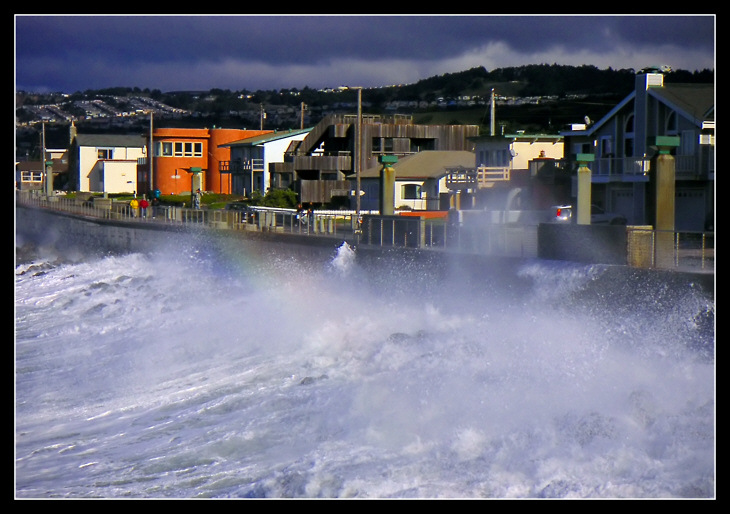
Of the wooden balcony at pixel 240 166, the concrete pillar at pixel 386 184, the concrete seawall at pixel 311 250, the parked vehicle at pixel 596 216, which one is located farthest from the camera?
the wooden balcony at pixel 240 166

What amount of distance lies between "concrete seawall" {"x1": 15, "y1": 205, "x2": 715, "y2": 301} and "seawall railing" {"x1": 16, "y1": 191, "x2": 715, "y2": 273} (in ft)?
1.54

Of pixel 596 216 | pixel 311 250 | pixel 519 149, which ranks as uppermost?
pixel 519 149

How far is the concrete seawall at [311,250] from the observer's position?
1725cm

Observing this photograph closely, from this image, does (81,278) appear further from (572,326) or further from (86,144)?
(86,144)

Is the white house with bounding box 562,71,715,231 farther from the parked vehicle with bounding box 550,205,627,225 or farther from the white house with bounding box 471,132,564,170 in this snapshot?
the white house with bounding box 471,132,564,170

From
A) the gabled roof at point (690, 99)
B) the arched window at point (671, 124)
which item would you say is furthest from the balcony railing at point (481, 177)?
the arched window at point (671, 124)

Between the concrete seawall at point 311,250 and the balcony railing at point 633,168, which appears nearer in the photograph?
the concrete seawall at point 311,250

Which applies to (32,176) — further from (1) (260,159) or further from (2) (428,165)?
(2) (428,165)

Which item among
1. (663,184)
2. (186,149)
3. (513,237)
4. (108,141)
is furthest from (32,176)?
(663,184)

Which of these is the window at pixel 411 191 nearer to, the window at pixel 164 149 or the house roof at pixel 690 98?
the house roof at pixel 690 98

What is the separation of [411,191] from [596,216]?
2099cm

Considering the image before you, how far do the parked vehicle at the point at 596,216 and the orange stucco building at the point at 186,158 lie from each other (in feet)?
157

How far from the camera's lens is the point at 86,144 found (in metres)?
90.9

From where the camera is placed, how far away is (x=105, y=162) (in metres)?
87.8
